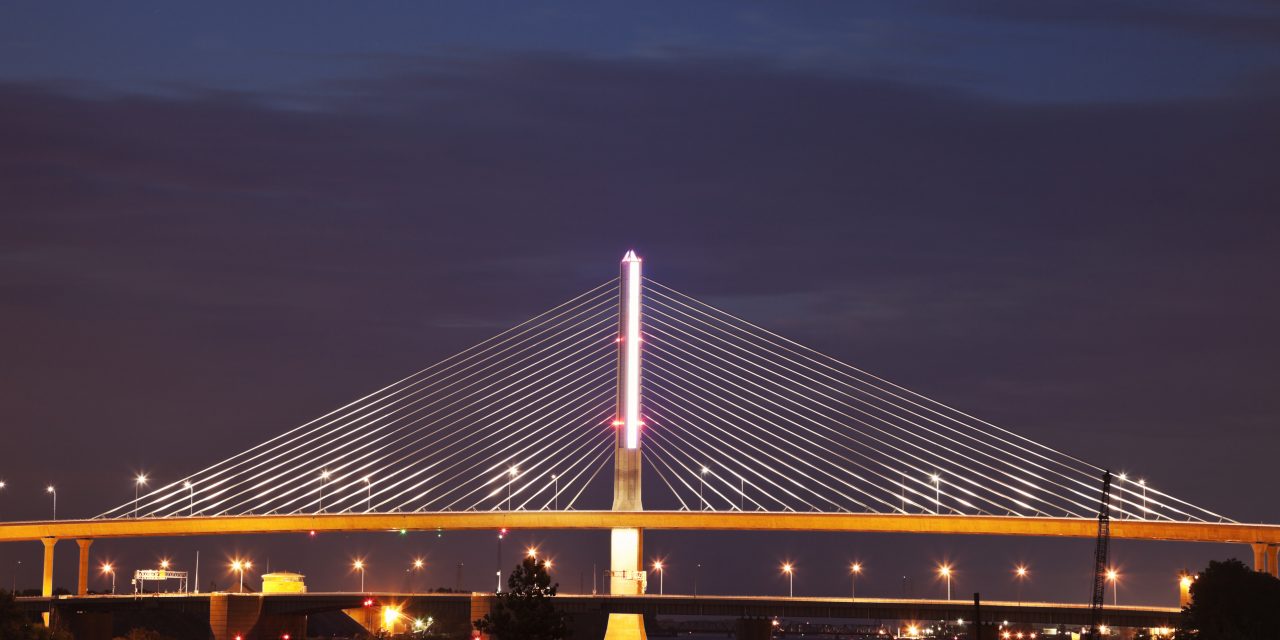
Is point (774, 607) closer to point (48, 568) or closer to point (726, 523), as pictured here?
point (726, 523)

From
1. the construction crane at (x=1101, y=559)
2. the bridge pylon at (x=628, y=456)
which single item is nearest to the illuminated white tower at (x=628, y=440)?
the bridge pylon at (x=628, y=456)

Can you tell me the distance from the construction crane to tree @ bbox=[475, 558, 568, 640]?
1122 inches

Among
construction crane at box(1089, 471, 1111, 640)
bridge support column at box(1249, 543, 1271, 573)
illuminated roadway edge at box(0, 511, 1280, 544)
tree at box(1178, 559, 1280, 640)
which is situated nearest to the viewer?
tree at box(1178, 559, 1280, 640)

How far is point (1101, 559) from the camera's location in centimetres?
11275

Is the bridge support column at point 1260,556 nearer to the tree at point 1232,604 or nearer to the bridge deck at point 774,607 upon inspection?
the bridge deck at point 774,607

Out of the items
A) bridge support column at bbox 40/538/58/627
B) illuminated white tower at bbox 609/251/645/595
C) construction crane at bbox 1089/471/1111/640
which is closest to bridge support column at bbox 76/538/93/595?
bridge support column at bbox 40/538/58/627

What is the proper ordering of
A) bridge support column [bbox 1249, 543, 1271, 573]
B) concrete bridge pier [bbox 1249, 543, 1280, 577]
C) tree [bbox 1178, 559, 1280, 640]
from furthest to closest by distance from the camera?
concrete bridge pier [bbox 1249, 543, 1280, 577]
bridge support column [bbox 1249, 543, 1271, 573]
tree [bbox 1178, 559, 1280, 640]

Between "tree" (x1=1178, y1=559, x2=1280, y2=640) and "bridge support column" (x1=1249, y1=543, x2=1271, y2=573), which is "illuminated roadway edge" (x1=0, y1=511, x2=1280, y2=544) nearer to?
"bridge support column" (x1=1249, y1=543, x2=1271, y2=573)

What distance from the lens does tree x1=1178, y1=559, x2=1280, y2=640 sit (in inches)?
3543

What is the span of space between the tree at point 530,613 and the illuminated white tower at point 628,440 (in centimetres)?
3147

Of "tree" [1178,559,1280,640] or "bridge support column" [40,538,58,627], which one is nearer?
"tree" [1178,559,1280,640]

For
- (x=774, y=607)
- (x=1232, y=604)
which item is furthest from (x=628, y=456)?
(x=1232, y=604)

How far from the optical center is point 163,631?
198875mm

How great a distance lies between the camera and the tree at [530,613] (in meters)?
90.4
